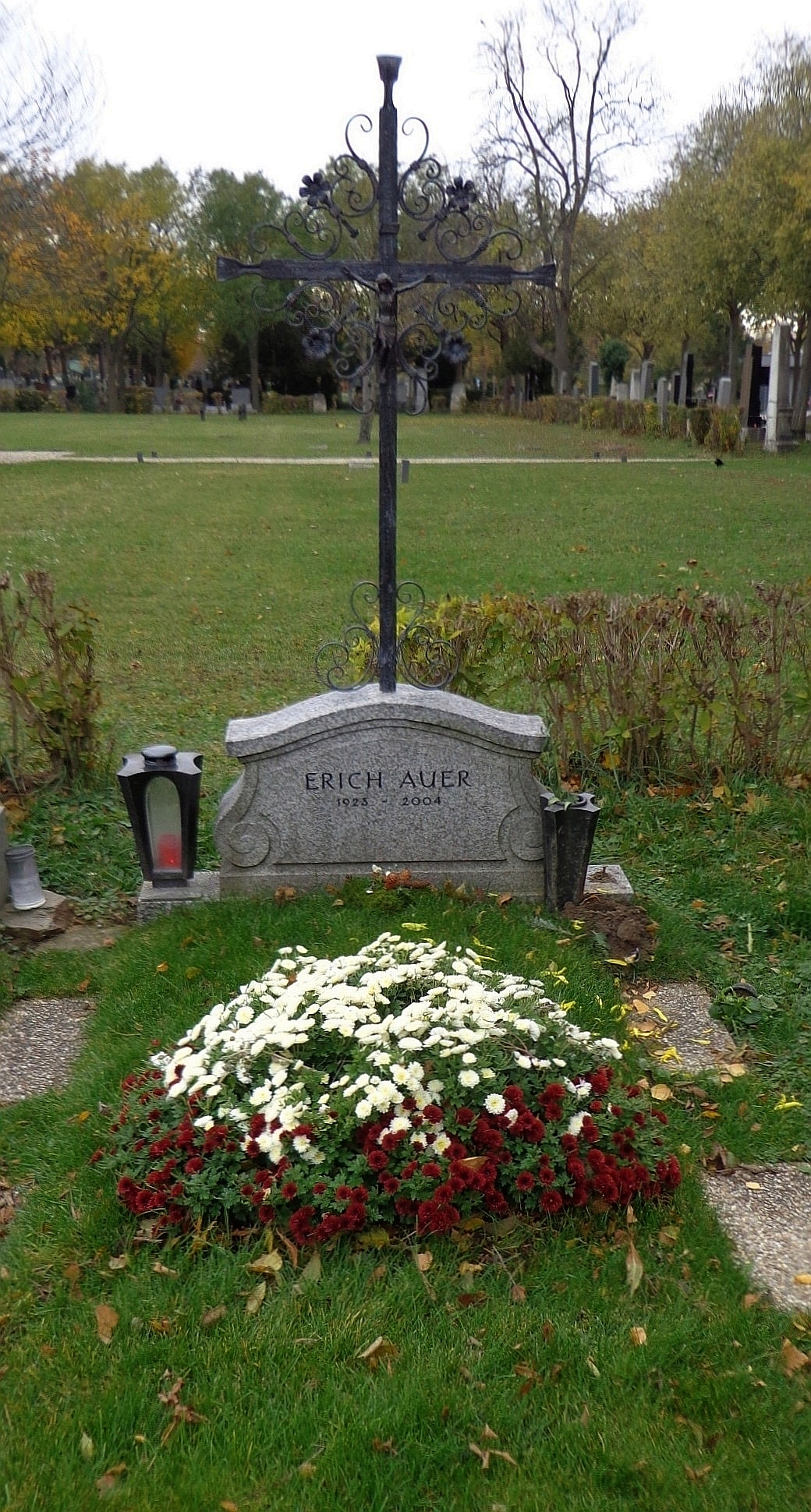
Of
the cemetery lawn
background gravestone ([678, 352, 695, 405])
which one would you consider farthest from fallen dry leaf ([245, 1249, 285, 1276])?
background gravestone ([678, 352, 695, 405])

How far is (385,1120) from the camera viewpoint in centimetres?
312

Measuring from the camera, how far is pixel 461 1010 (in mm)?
3299

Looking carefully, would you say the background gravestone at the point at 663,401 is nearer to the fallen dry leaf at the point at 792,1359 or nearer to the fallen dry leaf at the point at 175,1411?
the fallen dry leaf at the point at 792,1359

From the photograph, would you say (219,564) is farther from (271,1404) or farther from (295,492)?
(271,1404)

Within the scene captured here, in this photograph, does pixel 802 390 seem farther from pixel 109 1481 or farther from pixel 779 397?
pixel 109 1481

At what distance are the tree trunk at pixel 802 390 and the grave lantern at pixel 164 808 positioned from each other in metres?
27.6

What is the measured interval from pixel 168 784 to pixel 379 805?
0.82 metres

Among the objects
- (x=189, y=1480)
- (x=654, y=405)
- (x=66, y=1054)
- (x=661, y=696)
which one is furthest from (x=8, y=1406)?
(x=654, y=405)

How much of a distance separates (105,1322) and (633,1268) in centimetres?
122

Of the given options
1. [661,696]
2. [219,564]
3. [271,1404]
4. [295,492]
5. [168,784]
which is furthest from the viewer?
[295,492]

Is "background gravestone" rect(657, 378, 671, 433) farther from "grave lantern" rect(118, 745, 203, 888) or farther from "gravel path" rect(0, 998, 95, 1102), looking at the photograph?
"gravel path" rect(0, 998, 95, 1102)

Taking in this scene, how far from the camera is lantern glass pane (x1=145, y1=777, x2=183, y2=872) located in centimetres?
481

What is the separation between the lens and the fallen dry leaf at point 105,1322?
2736mm

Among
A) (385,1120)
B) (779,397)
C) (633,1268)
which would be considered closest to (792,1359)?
(633,1268)
